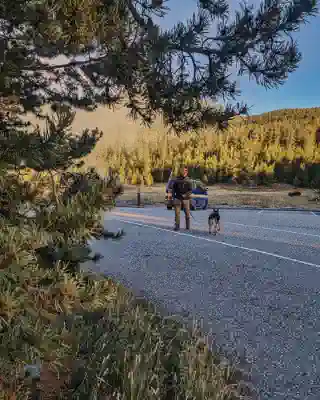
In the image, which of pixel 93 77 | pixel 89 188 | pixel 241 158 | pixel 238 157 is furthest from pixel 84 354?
pixel 238 157

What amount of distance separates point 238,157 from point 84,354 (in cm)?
6924

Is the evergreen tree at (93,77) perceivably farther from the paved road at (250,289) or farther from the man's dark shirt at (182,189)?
the man's dark shirt at (182,189)

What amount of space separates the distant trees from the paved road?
37.8 meters

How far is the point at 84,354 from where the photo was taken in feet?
10.8

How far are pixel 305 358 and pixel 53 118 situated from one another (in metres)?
2.94

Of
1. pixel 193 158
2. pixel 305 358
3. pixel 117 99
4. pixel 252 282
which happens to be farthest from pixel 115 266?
pixel 193 158

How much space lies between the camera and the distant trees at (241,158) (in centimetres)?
6078

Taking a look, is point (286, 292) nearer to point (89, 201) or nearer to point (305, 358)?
point (305, 358)

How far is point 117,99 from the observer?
14.8 feet

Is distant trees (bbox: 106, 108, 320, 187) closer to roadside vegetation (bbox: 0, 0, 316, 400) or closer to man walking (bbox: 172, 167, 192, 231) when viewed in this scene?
man walking (bbox: 172, 167, 192, 231)

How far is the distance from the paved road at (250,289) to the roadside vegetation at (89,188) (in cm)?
40

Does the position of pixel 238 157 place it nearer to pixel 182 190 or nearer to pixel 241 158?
pixel 241 158

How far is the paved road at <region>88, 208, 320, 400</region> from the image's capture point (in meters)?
3.64

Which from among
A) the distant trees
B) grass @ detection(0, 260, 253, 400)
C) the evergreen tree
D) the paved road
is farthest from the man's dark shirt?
the distant trees
